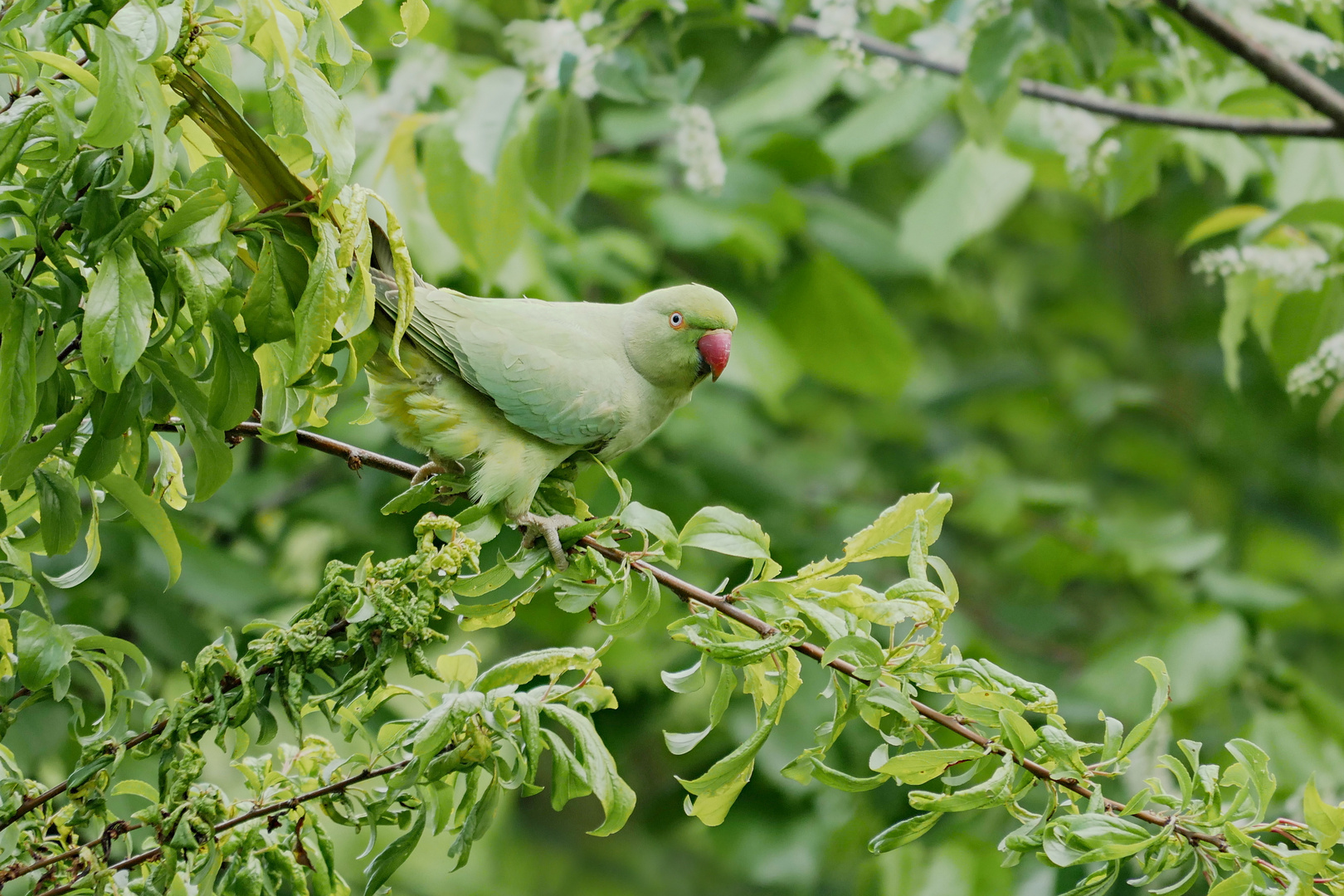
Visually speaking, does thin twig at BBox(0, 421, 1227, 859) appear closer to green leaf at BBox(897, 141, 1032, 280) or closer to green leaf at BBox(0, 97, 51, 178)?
green leaf at BBox(0, 97, 51, 178)

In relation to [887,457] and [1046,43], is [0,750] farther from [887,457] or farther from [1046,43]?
[887,457]

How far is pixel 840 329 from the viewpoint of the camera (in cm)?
347

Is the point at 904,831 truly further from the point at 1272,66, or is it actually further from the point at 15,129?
the point at 1272,66

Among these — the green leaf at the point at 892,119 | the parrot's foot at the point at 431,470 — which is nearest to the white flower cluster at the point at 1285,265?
the green leaf at the point at 892,119

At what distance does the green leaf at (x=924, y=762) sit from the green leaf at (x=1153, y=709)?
135 mm

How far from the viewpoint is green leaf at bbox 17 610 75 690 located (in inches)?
39.8

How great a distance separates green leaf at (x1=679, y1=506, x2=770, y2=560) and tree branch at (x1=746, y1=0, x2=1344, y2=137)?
1428mm

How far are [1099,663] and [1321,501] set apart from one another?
1.98m

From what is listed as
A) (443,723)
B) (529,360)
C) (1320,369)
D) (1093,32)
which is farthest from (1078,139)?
(443,723)

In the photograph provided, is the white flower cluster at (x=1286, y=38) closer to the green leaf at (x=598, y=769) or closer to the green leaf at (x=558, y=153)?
the green leaf at (x=558, y=153)

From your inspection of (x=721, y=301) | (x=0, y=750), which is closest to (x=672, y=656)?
(x=721, y=301)

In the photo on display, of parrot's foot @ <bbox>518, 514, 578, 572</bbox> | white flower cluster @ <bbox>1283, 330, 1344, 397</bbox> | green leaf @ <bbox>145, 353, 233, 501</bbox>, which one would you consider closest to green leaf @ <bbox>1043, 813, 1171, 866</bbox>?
parrot's foot @ <bbox>518, 514, 578, 572</bbox>

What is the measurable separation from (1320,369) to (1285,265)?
0.68ft

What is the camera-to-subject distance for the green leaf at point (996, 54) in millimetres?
2041
